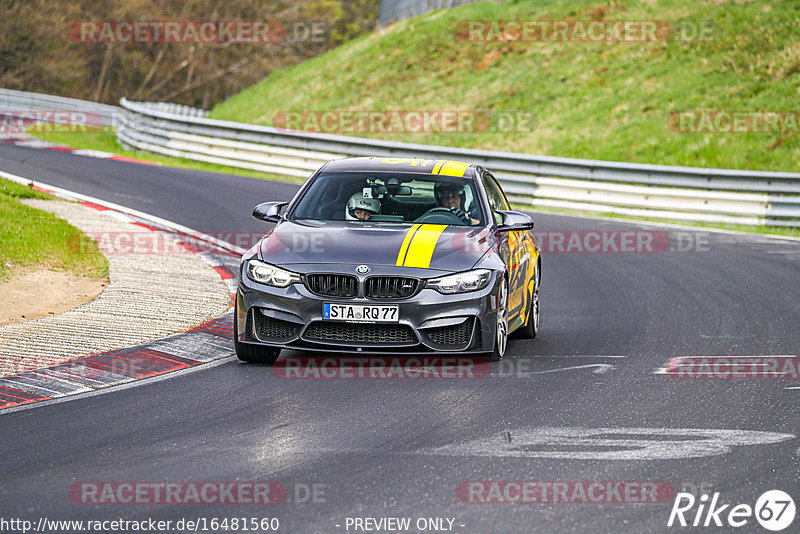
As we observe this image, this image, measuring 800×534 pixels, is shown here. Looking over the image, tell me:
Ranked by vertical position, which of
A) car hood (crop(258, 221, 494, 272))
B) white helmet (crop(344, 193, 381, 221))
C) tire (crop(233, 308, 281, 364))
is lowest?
tire (crop(233, 308, 281, 364))

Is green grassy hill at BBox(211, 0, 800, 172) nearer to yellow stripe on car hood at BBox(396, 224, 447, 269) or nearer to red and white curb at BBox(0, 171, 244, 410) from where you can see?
yellow stripe on car hood at BBox(396, 224, 447, 269)

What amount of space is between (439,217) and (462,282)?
48.7 inches

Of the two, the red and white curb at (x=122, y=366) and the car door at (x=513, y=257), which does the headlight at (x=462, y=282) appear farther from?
the red and white curb at (x=122, y=366)

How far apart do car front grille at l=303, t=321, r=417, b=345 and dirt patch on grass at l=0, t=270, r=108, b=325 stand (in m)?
3.13

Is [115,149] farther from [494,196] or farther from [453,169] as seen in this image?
[453,169]

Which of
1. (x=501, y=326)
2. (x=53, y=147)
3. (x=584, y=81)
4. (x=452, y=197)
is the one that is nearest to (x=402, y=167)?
(x=452, y=197)

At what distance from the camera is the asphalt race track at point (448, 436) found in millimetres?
5145

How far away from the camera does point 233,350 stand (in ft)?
29.7

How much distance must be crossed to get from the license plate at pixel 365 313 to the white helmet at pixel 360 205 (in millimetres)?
1493

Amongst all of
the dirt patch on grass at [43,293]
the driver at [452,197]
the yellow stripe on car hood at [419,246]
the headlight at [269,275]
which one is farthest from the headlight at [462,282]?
the dirt patch on grass at [43,293]

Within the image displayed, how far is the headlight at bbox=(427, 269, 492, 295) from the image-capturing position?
8.20 m

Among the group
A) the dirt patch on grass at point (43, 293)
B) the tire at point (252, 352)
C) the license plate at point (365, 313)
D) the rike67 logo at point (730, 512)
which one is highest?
the license plate at point (365, 313)

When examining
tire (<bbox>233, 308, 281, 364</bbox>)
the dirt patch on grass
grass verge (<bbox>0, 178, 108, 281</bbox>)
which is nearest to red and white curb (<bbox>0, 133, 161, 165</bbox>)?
grass verge (<bbox>0, 178, 108, 281</bbox>)

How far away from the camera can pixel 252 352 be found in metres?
8.48
